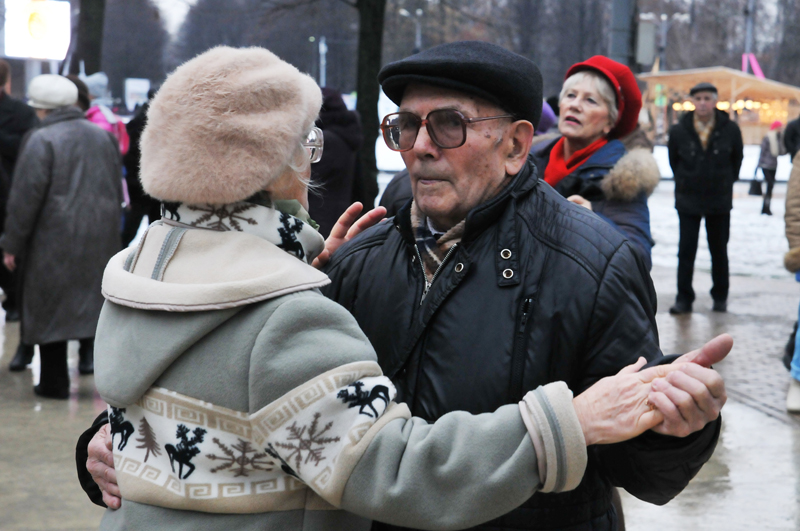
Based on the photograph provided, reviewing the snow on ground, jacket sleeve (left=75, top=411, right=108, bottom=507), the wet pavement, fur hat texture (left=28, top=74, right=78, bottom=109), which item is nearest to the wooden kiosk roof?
the snow on ground

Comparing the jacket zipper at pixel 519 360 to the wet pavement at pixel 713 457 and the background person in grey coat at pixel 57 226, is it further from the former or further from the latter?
the background person in grey coat at pixel 57 226

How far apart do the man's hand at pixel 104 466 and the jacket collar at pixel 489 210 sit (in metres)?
0.83

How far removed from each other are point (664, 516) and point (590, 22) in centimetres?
3672

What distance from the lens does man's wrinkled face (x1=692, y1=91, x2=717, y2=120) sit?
8.87 m

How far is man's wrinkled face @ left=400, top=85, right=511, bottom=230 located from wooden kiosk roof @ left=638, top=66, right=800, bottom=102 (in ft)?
99.3

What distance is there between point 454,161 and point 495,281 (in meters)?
0.32

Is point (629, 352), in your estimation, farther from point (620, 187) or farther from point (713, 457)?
point (713, 457)

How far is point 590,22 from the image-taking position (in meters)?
38.8

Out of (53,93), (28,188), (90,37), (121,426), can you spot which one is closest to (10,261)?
(28,188)

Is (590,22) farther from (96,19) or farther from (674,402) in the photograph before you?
(674,402)

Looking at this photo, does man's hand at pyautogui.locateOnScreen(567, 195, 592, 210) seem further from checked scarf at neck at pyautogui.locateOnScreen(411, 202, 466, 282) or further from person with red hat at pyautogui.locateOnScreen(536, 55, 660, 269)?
checked scarf at neck at pyautogui.locateOnScreen(411, 202, 466, 282)

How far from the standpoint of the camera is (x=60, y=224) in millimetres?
6059

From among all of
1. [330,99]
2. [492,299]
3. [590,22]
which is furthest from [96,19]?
[590,22]

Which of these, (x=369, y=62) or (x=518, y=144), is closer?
(x=518, y=144)
